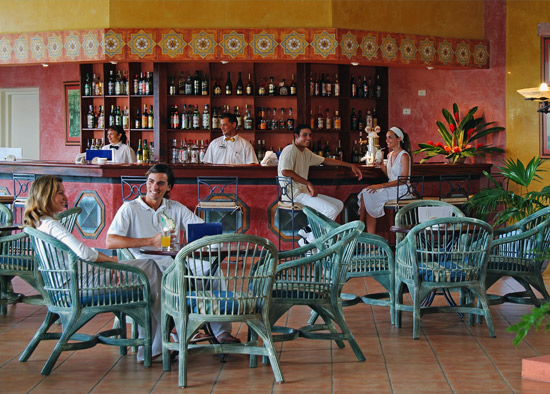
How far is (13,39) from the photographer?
433 inches

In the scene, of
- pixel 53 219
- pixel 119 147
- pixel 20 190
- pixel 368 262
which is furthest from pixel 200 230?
pixel 119 147

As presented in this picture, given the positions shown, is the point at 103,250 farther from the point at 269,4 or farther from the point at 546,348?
the point at 546,348

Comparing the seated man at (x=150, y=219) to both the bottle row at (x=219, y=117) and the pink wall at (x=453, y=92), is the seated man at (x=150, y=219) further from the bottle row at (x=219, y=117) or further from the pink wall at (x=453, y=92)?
the pink wall at (x=453, y=92)

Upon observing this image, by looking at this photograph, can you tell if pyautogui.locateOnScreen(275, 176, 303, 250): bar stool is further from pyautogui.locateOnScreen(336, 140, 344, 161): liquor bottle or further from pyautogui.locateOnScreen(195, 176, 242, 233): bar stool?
pyautogui.locateOnScreen(336, 140, 344, 161): liquor bottle

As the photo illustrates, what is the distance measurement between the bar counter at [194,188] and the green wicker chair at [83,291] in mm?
4102

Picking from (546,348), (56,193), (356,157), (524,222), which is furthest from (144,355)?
(356,157)

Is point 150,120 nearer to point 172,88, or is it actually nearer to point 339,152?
point 172,88

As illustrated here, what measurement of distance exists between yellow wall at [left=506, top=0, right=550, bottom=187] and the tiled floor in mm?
5737

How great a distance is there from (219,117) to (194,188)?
2.68 metres

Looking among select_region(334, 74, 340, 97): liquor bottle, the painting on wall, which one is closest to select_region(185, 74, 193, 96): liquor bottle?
select_region(334, 74, 340, 97): liquor bottle

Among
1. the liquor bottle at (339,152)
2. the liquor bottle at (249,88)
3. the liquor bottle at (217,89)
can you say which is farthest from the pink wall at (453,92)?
the liquor bottle at (217,89)

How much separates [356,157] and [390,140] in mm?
2783

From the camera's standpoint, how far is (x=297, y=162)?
861 centimetres

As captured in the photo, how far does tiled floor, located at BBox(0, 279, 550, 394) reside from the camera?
4.41 meters
